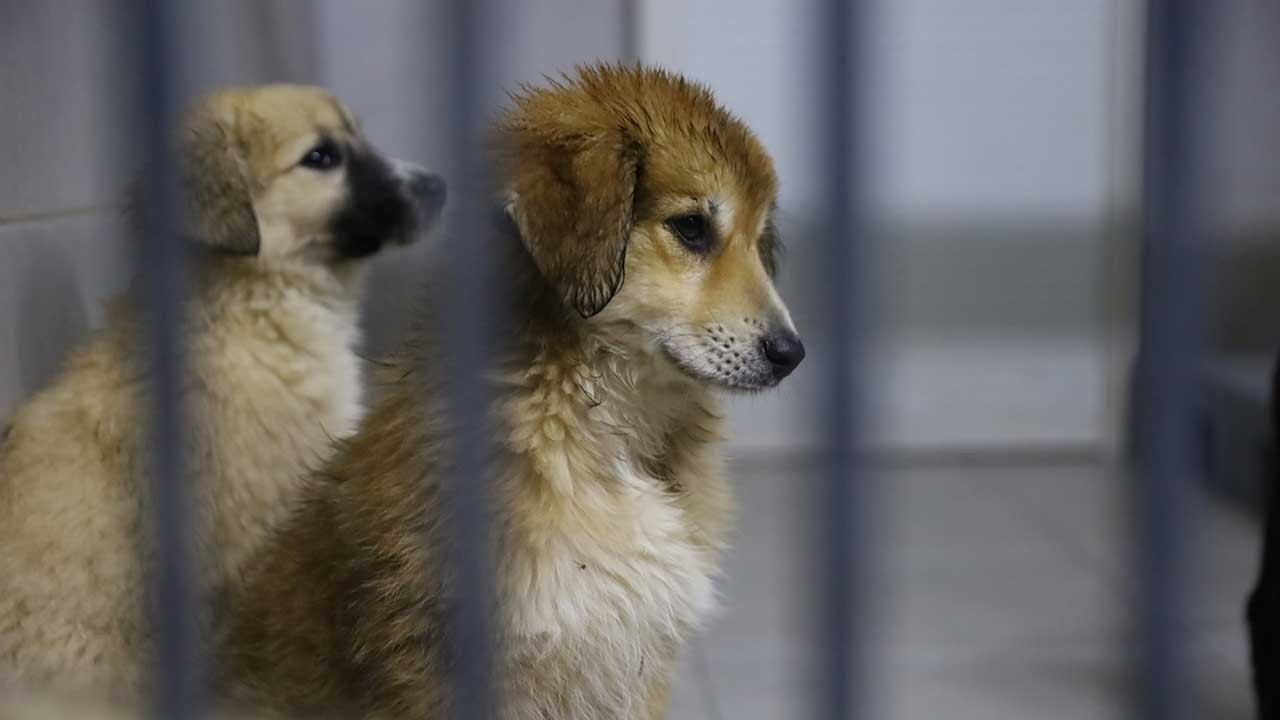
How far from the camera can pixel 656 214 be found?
4.31ft

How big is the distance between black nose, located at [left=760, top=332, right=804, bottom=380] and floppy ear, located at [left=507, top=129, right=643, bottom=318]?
0.16 m

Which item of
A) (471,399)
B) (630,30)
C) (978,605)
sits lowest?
(978,605)

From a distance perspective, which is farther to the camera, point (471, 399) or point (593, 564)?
point (593, 564)

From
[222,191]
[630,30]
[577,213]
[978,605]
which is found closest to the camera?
[577,213]

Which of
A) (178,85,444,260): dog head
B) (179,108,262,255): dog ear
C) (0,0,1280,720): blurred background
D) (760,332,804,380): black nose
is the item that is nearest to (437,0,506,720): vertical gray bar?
(0,0,1280,720): blurred background

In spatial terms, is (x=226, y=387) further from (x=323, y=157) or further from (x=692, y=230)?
(x=692, y=230)

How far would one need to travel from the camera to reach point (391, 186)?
1.77m

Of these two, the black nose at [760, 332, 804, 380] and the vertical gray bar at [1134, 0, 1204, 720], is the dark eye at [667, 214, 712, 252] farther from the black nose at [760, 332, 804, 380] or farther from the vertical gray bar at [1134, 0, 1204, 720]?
the vertical gray bar at [1134, 0, 1204, 720]

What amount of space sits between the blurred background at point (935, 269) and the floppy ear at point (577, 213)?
0.30 feet

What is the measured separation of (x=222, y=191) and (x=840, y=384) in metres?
1.05

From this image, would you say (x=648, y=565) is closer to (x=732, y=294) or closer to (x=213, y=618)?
(x=732, y=294)

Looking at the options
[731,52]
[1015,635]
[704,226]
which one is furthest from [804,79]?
[731,52]

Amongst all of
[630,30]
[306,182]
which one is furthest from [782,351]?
[630,30]

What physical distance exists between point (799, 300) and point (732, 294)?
150cm
